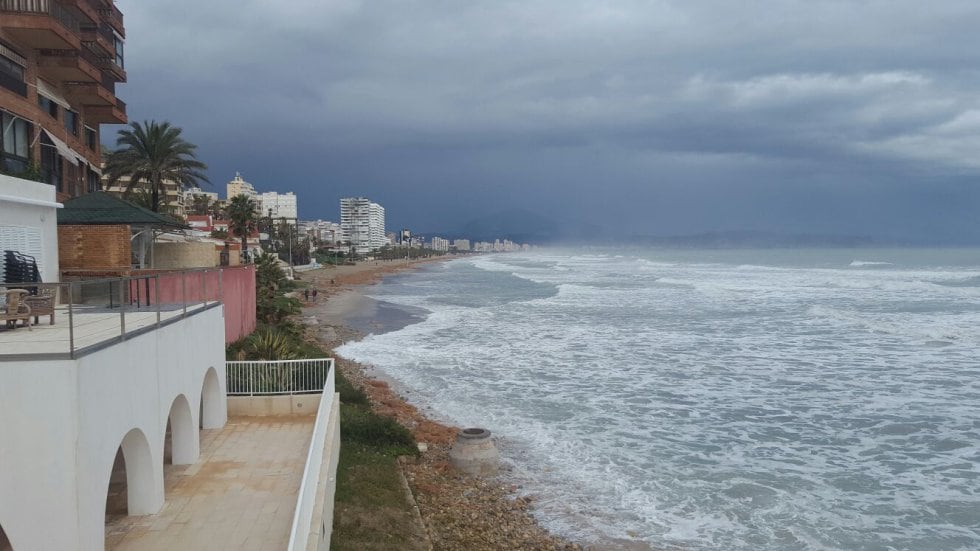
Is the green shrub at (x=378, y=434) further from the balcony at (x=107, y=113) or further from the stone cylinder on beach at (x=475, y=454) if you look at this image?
the balcony at (x=107, y=113)

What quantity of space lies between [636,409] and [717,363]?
762 cm

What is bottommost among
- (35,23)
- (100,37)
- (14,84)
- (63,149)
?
(63,149)

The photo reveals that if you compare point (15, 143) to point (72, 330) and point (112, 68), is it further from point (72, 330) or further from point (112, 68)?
point (72, 330)

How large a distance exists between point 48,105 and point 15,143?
4150mm

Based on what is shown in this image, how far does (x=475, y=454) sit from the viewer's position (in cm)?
1372

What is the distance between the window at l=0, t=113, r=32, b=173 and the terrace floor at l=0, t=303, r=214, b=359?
1313 cm

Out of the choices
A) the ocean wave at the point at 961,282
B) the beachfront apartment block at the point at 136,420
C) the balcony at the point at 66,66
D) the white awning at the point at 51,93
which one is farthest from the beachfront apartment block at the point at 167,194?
the ocean wave at the point at 961,282

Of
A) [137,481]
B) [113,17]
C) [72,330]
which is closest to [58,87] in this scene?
[113,17]

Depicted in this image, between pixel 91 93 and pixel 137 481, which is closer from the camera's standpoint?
pixel 137 481

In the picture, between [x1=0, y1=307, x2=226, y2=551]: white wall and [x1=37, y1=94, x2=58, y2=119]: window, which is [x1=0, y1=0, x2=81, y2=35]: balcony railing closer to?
[x1=37, y1=94, x2=58, y2=119]: window

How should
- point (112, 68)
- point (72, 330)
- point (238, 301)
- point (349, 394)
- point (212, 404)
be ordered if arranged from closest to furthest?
point (72, 330)
point (212, 404)
point (349, 394)
point (238, 301)
point (112, 68)

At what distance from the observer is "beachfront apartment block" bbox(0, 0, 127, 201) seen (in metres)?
19.0

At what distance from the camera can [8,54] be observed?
62.9ft

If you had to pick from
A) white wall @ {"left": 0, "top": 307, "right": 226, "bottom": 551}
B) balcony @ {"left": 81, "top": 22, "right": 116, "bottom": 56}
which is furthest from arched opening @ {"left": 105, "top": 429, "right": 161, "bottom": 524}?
balcony @ {"left": 81, "top": 22, "right": 116, "bottom": 56}
